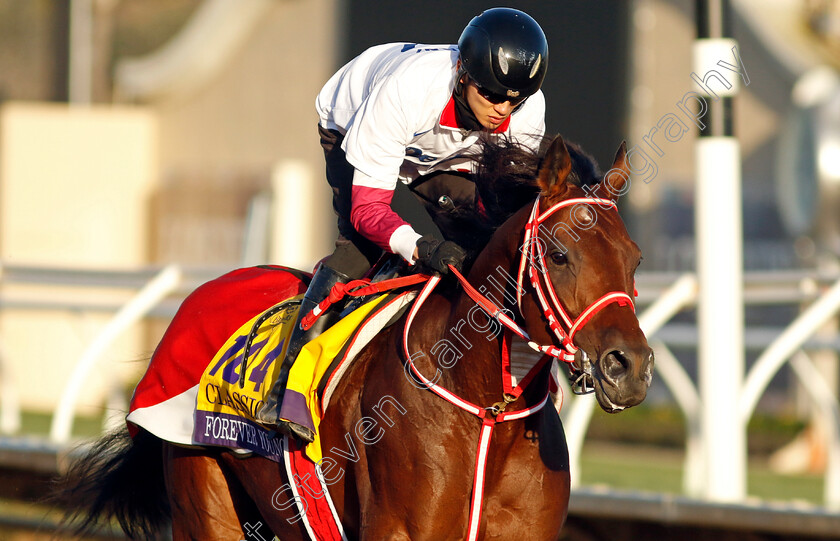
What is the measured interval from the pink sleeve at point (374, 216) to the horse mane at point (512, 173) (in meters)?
0.26

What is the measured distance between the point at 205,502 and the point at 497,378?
1.32m

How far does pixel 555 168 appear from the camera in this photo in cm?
292

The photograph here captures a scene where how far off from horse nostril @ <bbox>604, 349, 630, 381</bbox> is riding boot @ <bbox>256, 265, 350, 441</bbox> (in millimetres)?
1046

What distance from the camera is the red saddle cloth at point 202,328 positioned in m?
3.92

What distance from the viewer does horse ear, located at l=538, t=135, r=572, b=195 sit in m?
2.89

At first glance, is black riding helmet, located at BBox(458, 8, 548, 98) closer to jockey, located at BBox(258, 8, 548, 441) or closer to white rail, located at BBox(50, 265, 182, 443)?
jockey, located at BBox(258, 8, 548, 441)

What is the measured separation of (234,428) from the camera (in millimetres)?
3627

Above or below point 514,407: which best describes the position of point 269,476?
below

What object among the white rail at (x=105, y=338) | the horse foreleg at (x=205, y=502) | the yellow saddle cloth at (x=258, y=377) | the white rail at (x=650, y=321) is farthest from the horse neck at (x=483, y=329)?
the white rail at (x=105, y=338)

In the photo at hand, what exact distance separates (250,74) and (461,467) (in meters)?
12.4

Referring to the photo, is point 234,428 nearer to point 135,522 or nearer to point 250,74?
point 135,522

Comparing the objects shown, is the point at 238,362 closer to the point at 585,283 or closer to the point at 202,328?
the point at 202,328

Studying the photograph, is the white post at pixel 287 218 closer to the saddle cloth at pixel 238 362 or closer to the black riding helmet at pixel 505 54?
the saddle cloth at pixel 238 362

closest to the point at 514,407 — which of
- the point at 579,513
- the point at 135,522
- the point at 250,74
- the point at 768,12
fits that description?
the point at 135,522
